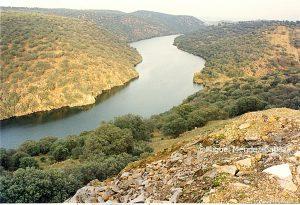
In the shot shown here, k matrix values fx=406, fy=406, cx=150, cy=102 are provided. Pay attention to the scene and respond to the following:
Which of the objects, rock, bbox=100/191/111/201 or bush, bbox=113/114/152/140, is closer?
rock, bbox=100/191/111/201

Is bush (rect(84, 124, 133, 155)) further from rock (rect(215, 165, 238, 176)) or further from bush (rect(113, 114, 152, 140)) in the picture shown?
rock (rect(215, 165, 238, 176))

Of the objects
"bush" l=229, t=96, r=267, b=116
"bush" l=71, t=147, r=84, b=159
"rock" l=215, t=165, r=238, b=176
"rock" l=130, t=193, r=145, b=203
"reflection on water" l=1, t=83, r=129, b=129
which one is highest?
"rock" l=215, t=165, r=238, b=176

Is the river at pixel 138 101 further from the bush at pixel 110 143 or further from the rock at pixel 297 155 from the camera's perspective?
the rock at pixel 297 155

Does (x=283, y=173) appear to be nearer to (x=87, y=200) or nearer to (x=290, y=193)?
(x=290, y=193)

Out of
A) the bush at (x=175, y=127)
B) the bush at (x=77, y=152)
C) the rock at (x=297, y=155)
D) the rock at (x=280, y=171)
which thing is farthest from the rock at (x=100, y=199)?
the bush at (x=175, y=127)

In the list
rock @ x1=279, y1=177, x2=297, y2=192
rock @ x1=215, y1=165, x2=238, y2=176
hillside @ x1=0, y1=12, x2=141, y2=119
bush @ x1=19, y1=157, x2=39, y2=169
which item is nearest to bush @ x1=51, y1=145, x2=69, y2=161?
bush @ x1=19, y1=157, x2=39, y2=169
